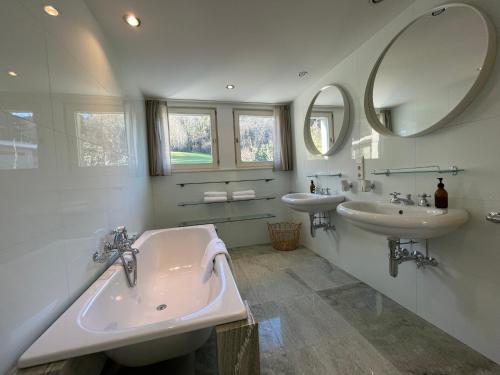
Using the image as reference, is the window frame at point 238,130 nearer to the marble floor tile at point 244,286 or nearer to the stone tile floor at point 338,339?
the marble floor tile at point 244,286

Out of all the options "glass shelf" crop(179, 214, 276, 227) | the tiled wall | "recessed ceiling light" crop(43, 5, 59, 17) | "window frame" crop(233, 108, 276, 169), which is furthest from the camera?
"window frame" crop(233, 108, 276, 169)

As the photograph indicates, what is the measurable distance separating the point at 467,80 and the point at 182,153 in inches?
110

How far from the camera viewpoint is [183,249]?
2.18 meters

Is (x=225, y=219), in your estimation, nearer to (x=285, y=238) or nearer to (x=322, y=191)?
(x=285, y=238)

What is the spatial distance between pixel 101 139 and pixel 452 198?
223cm

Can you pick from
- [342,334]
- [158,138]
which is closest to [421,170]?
[342,334]

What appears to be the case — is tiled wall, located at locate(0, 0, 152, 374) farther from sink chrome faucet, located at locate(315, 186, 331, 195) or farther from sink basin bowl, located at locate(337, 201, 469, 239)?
sink chrome faucet, located at locate(315, 186, 331, 195)

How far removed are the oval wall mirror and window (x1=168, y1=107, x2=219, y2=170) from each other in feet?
6.61

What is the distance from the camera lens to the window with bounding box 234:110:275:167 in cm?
312

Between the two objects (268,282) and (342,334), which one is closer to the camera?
(342,334)

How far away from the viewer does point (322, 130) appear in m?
2.45

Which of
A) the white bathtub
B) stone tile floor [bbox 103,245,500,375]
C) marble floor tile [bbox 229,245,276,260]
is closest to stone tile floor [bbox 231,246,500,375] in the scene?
stone tile floor [bbox 103,245,500,375]

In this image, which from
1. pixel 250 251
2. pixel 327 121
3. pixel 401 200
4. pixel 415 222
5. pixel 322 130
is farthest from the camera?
pixel 250 251

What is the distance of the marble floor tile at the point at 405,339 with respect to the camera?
1.14 meters
